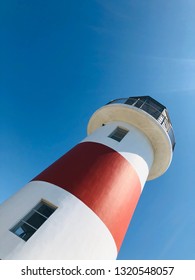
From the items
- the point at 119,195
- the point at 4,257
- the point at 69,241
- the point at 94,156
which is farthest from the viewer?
the point at 94,156

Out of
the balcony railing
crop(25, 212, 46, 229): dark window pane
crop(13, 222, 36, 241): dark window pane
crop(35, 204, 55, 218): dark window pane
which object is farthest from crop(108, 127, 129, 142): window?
crop(13, 222, 36, 241): dark window pane

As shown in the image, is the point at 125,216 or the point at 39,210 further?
the point at 125,216

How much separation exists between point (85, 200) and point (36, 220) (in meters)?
1.69

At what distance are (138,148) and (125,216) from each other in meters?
3.60

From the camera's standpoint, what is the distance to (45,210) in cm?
751

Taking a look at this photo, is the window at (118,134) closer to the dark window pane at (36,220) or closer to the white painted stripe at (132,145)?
the white painted stripe at (132,145)

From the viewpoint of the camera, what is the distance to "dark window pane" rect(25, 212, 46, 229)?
22.9 feet

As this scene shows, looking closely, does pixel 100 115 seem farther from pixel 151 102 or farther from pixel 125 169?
pixel 125 169

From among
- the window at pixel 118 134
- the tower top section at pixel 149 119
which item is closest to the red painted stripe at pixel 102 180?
the window at pixel 118 134

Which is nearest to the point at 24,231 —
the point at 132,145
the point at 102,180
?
the point at 102,180

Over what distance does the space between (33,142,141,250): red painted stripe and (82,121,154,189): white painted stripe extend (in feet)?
1.21

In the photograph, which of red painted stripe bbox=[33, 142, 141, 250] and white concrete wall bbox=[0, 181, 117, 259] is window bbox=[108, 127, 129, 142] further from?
white concrete wall bbox=[0, 181, 117, 259]

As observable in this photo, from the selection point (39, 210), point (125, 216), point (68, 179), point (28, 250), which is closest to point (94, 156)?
point (68, 179)

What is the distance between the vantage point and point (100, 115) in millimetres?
14492
